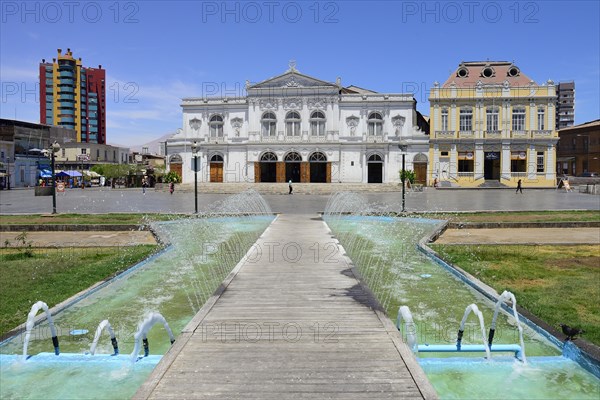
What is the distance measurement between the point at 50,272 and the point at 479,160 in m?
52.4

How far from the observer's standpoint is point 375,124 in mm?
58781

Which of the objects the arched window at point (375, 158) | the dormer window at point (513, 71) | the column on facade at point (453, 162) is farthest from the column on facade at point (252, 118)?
the dormer window at point (513, 71)

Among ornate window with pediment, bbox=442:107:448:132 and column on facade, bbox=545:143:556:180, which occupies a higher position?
ornate window with pediment, bbox=442:107:448:132

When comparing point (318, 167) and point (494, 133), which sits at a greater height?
point (494, 133)

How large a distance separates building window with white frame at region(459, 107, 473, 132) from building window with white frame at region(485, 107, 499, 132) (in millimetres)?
1735

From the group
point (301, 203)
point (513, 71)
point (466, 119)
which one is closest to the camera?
point (301, 203)

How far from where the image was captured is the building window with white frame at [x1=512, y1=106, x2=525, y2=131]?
56500 millimetres

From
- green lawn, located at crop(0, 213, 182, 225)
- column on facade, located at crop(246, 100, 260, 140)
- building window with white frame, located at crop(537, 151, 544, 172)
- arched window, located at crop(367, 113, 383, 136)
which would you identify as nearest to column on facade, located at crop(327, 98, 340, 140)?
arched window, located at crop(367, 113, 383, 136)

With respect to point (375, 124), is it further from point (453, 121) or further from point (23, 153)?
point (23, 153)

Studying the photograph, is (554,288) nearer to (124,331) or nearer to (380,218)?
(124,331)

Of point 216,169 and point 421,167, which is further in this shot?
point 216,169

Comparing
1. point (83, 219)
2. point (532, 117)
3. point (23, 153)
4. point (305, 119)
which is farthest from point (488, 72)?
point (23, 153)

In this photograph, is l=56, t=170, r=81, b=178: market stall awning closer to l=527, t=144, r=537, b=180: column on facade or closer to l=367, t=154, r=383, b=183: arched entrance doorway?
l=367, t=154, r=383, b=183: arched entrance doorway

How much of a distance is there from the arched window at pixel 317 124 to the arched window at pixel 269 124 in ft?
14.1
